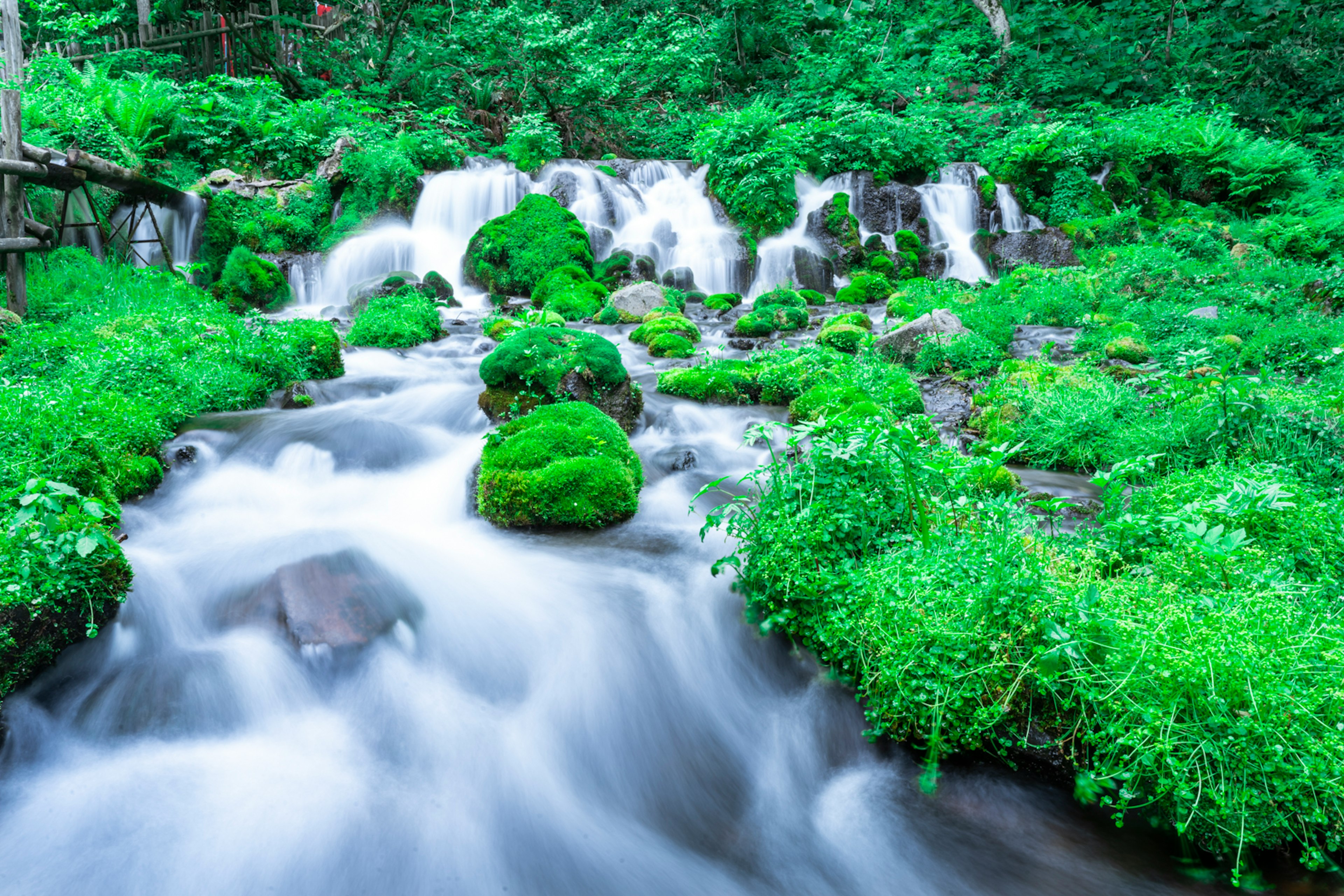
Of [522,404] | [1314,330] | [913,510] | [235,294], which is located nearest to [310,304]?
[235,294]

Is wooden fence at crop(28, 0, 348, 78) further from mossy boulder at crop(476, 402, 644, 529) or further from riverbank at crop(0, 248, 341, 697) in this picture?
mossy boulder at crop(476, 402, 644, 529)

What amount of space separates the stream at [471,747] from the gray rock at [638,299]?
23.5 ft

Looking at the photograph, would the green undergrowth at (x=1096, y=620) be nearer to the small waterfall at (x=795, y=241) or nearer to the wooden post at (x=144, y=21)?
the small waterfall at (x=795, y=241)

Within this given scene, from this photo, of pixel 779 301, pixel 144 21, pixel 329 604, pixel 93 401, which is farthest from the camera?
pixel 144 21

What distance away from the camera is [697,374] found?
7934 millimetres

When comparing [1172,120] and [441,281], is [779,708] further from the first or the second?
[1172,120]

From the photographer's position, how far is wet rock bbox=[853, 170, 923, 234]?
15688mm

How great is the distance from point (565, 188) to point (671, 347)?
303 inches

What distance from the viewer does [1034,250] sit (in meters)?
15.0

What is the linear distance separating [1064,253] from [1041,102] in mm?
8002

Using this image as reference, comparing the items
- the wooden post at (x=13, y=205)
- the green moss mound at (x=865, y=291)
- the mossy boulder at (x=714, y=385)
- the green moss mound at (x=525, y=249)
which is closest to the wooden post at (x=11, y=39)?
the wooden post at (x=13, y=205)

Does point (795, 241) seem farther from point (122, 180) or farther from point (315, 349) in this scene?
point (122, 180)

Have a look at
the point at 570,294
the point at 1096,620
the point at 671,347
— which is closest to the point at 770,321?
the point at 671,347

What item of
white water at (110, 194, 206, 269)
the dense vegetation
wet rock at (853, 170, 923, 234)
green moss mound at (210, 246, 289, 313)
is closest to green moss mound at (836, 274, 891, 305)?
the dense vegetation
